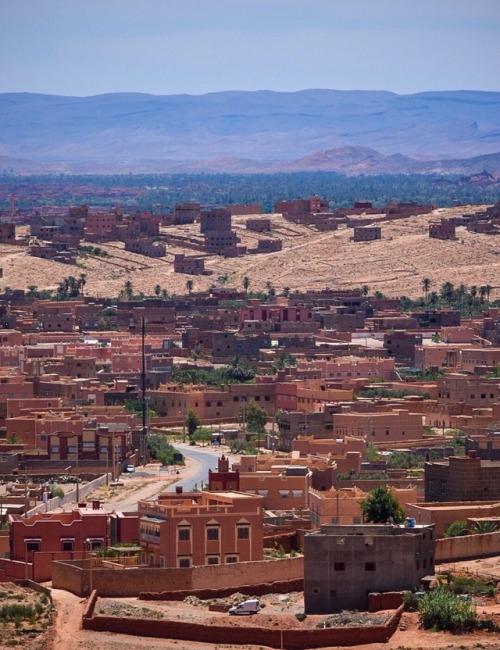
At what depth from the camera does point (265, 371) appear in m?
91.6

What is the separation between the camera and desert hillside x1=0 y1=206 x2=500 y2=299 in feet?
452

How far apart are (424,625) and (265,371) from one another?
2116 inches

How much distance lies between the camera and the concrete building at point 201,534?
43.8 metres

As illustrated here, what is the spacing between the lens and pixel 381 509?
47094 millimetres

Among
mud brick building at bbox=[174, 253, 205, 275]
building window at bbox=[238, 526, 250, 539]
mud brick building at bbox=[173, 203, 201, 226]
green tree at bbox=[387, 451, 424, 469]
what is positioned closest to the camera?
building window at bbox=[238, 526, 250, 539]

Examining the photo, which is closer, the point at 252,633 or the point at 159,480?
the point at 252,633

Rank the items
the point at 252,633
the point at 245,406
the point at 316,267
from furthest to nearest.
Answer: the point at 316,267 < the point at 245,406 < the point at 252,633

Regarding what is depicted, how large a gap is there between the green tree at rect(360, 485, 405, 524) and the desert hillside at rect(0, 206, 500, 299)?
281 feet

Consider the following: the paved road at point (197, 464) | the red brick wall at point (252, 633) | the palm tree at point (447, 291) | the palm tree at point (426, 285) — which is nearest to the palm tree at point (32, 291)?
the palm tree at point (426, 285)

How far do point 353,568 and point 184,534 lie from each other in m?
5.04

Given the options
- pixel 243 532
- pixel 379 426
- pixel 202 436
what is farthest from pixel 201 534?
pixel 202 436

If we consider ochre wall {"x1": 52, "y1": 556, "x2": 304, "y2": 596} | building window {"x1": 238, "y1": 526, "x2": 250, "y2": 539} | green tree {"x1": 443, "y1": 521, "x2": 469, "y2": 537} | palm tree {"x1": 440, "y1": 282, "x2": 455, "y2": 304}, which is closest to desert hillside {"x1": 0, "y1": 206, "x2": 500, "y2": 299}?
palm tree {"x1": 440, "y1": 282, "x2": 455, "y2": 304}

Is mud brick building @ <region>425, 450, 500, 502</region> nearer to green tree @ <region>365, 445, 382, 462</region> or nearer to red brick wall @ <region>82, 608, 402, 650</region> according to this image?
green tree @ <region>365, 445, 382, 462</region>

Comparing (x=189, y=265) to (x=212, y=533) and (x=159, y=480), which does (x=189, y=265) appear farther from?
(x=212, y=533)
